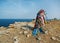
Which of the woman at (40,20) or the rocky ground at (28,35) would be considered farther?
the woman at (40,20)

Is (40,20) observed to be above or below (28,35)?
above

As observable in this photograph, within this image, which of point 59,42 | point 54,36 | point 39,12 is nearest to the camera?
point 59,42

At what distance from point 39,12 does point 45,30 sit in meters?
1.82

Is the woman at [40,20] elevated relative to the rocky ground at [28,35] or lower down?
elevated

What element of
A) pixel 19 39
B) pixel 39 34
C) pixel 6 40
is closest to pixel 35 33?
pixel 39 34

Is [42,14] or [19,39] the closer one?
[19,39]

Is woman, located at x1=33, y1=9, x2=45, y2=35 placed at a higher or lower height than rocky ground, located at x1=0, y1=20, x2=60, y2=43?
higher

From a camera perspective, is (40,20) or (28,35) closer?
(28,35)

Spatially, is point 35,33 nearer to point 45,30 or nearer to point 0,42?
point 45,30

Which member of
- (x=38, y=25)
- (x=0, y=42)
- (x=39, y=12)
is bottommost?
(x=0, y=42)

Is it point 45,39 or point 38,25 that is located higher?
point 38,25

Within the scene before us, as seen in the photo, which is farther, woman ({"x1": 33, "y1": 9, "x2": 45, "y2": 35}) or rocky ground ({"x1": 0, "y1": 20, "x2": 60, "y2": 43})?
woman ({"x1": 33, "y1": 9, "x2": 45, "y2": 35})

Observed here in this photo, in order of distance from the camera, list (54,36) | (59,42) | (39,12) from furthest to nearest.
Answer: (39,12) → (54,36) → (59,42)

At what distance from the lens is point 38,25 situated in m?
18.2
